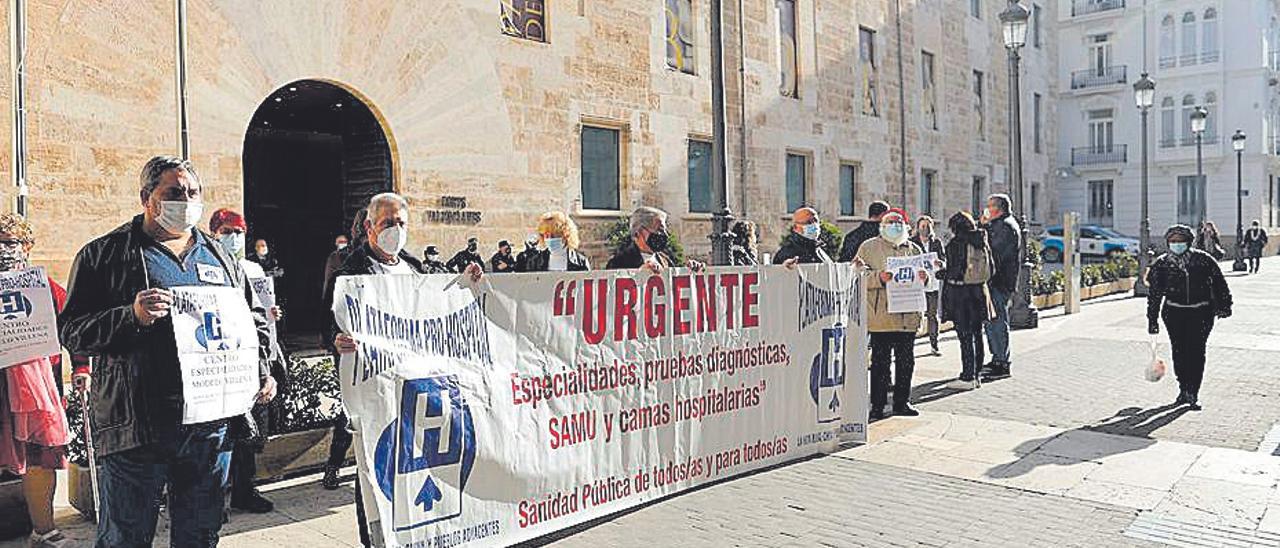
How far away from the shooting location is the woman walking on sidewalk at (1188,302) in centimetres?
886

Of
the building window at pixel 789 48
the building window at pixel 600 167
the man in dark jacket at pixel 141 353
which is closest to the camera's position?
the man in dark jacket at pixel 141 353

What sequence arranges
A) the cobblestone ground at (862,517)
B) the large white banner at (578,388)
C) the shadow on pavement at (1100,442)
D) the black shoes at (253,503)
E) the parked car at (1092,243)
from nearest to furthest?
1. the large white banner at (578,388)
2. the cobblestone ground at (862,517)
3. the black shoes at (253,503)
4. the shadow on pavement at (1100,442)
5. the parked car at (1092,243)

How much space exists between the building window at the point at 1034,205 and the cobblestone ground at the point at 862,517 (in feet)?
112

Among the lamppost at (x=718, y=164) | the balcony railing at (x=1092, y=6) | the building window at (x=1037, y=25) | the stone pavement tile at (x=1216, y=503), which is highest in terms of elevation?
the balcony railing at (x=1092, y=6)

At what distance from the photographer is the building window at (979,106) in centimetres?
3162

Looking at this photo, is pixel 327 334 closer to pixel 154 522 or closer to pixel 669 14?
pixel 154 522

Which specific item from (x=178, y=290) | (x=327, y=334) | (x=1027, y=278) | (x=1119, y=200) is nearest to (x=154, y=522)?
(x=178, y=290)

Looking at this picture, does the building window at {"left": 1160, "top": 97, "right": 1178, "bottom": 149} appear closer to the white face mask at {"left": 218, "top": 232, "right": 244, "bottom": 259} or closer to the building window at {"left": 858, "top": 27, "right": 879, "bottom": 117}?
the building window at {"left": 858, "top": 27, "right": 879, "bottom": 117}

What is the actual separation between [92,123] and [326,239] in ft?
30.1

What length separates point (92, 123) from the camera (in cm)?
1096

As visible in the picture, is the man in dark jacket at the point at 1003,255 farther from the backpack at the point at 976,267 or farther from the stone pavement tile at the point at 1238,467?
the stone pavement tile at the point at 1238,467

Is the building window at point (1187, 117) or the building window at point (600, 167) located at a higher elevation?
the building window at point (1187, 117)

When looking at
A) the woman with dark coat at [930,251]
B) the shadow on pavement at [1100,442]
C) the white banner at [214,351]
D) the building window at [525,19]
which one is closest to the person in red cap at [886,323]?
the shadow on pavement at [1100,442]

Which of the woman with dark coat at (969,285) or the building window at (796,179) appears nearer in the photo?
the woman with dark coat at (969,285)
